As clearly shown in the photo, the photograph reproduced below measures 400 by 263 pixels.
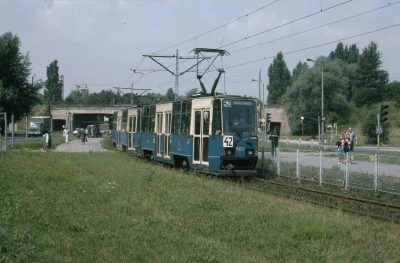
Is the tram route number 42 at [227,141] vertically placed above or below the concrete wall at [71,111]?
below

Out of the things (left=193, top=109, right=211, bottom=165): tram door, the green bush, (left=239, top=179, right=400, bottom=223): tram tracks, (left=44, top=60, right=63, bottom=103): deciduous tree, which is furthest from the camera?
(left=44, top=60, right=63, bottom=103): deciduous tree

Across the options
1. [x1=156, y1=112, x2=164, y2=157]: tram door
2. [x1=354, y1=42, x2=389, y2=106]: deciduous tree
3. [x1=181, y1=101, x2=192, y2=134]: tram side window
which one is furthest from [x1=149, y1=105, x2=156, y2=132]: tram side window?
[x1=354, y1=42, x2=389, y2=106]: deciduous tree

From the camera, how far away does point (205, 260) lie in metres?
7.55

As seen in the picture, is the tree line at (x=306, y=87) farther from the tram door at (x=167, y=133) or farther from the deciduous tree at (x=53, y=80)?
the tram door at (x=167, y=133)

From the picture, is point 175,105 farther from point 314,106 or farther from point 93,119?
point 93,119

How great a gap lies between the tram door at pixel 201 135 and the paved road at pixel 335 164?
3.39 m

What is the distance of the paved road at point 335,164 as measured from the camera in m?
16.1

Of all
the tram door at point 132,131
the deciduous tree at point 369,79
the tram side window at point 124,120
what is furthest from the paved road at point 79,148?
the deciduous tree at point 369,79

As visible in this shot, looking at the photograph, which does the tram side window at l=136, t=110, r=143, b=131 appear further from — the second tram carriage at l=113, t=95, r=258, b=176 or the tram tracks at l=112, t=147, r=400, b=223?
the tram tracks at l=112, t=147, r=400, b=223

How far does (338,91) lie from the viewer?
268ft

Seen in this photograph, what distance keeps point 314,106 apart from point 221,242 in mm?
73294

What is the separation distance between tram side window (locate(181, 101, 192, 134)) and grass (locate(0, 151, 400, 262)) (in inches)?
260

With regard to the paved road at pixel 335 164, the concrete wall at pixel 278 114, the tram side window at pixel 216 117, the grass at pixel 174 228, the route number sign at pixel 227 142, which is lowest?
the grass at pixel 174 228

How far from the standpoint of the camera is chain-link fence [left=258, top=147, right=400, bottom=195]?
53.7 feet
